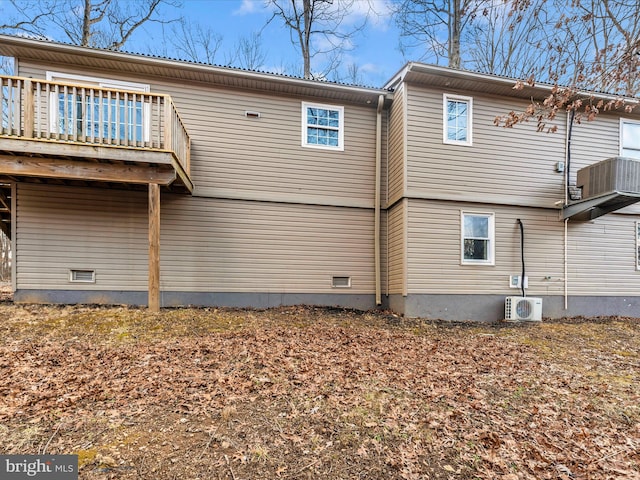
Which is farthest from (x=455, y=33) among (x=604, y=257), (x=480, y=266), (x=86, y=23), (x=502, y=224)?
(x=86, y=23)

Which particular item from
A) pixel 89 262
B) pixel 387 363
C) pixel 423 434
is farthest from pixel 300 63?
pixel 423 434

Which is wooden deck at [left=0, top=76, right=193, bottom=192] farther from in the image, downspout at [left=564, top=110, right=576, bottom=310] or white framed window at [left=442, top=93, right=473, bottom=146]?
downspout at [left=564, top=110, right=576, bottom=310]

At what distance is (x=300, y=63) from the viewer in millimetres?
15922

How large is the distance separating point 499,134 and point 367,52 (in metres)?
10.7

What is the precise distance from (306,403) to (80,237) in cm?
654

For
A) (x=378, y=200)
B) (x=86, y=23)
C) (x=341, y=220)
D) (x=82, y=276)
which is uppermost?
(x=86, y=23)

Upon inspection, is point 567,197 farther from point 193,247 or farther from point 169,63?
point 169,63

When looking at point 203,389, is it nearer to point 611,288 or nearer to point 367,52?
point 611,288

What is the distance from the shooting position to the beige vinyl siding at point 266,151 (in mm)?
8055

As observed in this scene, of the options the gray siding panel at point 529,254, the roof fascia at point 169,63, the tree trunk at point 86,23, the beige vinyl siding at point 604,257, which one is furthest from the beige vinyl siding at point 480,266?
the tree trunk at point 86,23

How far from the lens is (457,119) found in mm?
8523

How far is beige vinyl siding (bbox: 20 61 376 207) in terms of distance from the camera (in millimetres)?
8055

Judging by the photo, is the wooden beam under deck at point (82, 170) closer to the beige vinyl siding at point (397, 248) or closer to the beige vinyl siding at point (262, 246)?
the beige vinyl siding at point (262, 246)

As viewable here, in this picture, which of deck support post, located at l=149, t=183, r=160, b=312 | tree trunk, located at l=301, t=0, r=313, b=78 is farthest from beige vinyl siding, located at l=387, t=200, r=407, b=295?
tree trunk, located at l=301, t=0, r=313, b=78
